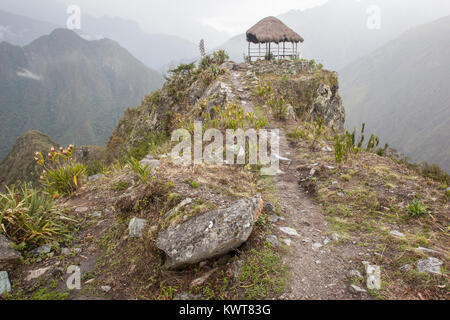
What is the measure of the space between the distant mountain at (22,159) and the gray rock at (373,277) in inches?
2344

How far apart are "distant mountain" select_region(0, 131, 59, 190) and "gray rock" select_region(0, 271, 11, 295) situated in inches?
2215

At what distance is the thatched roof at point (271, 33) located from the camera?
923 inches

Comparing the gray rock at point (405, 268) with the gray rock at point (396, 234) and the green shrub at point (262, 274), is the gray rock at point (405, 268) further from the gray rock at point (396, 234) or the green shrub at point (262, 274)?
the green shrub at point (262, 274)

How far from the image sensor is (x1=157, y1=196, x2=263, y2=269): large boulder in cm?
321

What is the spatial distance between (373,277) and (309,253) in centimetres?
83

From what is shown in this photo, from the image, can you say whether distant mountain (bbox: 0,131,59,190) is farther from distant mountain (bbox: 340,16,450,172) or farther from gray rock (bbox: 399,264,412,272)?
distant mountain (bbox: 340,16,450,172)

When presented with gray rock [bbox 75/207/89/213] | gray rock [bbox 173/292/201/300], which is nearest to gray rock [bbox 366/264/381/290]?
gray rock [bbox 173/292/201/300]

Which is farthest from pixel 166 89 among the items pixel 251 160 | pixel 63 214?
pixel 63 214

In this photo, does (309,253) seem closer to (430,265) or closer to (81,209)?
(430,265)

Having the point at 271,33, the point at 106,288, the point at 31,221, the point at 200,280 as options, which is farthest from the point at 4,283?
the point at 271,33

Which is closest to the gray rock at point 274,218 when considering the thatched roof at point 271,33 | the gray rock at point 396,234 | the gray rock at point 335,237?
the gray rock at point 335,237

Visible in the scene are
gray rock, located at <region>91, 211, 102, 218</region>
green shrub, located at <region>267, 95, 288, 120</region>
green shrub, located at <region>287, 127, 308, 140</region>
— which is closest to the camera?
gray rock, located at <region>91, 211, 102, 218</region>
